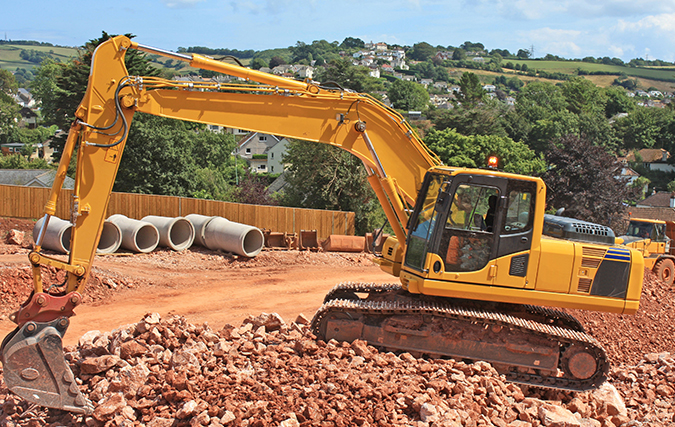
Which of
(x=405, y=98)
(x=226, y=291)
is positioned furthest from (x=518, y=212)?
(x=405, y=98)

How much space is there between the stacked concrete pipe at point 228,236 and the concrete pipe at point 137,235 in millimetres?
1708

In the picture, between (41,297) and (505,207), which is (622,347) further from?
(41,297)

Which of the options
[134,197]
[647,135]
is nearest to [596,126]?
[647,135]

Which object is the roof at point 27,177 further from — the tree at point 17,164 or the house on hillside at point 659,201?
the house on hillside at point 659,201

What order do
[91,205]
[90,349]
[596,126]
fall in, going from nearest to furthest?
[91,205] < [90,349] < [596,126]

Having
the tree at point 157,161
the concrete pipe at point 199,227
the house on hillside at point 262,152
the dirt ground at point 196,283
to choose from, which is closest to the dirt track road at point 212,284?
the dirt ground at point 196,283

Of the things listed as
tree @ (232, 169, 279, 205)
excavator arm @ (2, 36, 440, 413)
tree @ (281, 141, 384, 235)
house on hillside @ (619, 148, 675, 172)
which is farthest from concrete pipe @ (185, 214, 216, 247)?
house on hillside @ (619, 148, 675, 172)

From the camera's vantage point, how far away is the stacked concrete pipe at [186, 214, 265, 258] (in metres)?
21.4

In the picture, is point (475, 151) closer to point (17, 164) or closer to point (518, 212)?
point (518, 212)

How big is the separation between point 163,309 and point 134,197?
1324 cm

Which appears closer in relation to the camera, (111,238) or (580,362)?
(580,362)

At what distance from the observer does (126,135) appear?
813 centimetres

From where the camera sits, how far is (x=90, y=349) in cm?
865

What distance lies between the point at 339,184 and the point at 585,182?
1523 centimetres
